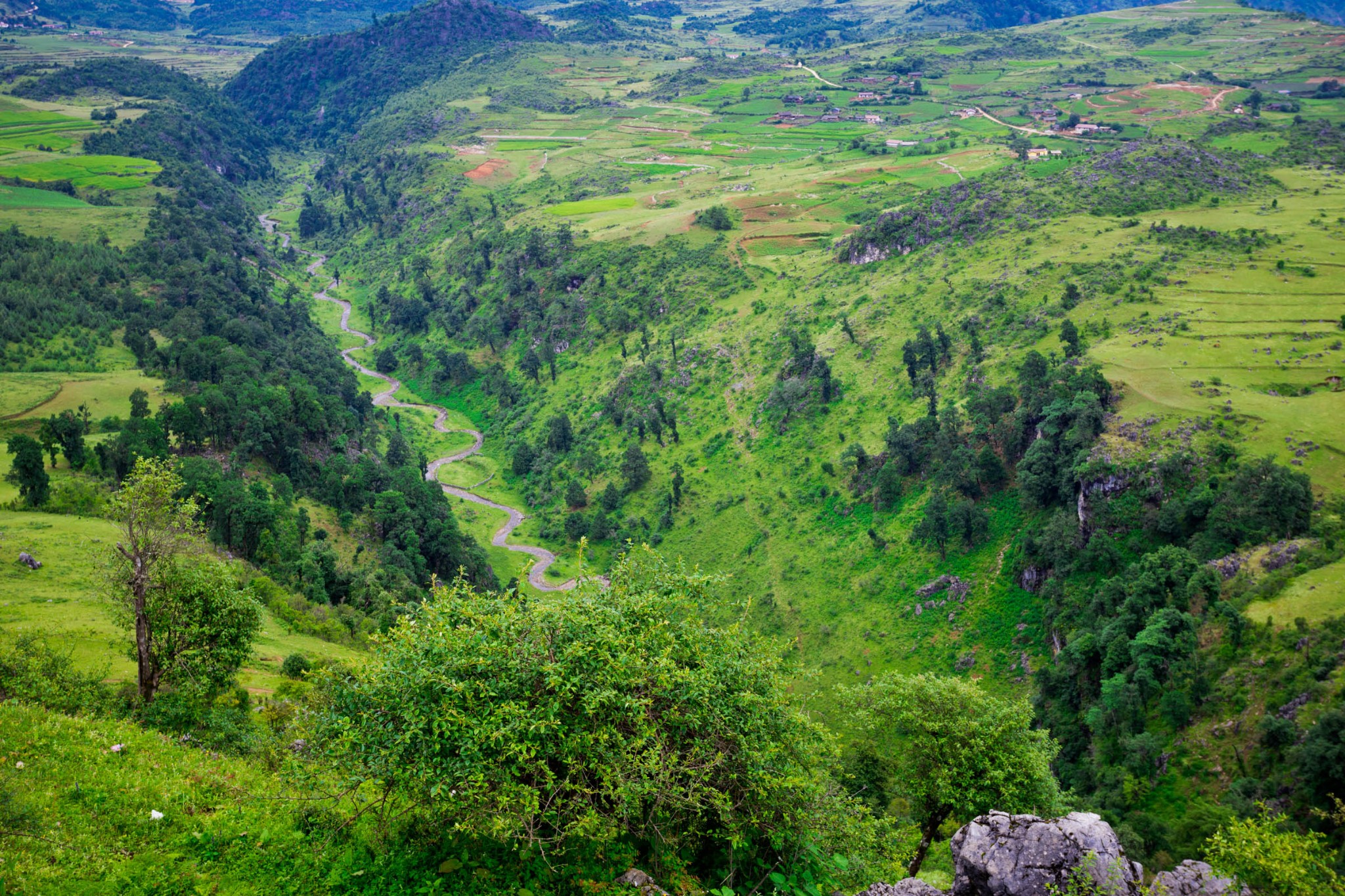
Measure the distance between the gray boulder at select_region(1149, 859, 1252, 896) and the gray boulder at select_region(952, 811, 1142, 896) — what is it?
2.47 feet

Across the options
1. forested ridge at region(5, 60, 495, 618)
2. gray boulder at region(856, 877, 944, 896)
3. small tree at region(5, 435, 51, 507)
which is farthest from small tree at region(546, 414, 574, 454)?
gray boulder at region(856, 877, 944, 896)

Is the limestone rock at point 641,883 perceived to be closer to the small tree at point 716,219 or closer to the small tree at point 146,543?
the small tree at point 146,543

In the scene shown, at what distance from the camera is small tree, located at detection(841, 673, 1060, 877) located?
4094 centimetres

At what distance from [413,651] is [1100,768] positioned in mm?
53064

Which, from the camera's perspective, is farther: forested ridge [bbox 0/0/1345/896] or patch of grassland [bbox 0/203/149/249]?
patch of grassland [bbox 0/203/149/249]

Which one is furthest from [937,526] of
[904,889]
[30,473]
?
[30,473]

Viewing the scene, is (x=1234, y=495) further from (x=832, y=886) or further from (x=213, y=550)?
(x=213, y=550)

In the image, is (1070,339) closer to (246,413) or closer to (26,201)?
(246,413)

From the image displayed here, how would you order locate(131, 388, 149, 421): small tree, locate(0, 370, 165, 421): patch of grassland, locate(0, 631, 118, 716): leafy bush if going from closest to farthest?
locate(0, 631, 118, 716): leafy bush
locate(131, 388, 149, 421): small tree
locate(0, 370, 165, 421): patch of grassland

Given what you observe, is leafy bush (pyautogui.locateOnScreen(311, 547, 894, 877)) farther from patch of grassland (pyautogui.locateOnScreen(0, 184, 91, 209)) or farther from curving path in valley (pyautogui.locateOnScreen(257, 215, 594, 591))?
patch of grassland (pyautogui.locateOnScreen(0, 184, 91, 209))

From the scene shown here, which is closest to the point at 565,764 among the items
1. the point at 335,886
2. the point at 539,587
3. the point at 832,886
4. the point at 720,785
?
the point at 720,785

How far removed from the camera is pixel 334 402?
134500 millimetres

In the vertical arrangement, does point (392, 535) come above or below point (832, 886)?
below

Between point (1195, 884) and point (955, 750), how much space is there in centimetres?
1512
